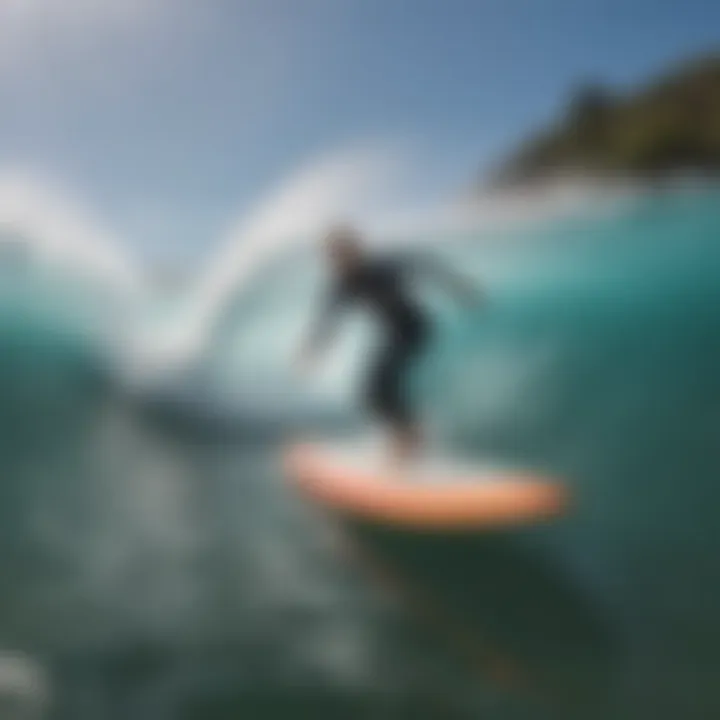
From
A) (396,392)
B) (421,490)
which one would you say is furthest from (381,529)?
(396,392)

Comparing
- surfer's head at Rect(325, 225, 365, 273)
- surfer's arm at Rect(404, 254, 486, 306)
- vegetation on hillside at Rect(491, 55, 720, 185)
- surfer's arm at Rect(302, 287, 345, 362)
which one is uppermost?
vegetation on hillside at Rect(491, 55, 720, 185)

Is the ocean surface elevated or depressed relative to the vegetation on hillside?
depressed

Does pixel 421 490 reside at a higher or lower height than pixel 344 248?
lower

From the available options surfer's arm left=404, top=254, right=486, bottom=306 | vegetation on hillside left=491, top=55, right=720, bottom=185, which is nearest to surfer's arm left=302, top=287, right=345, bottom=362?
surfer's arm left=404, top=254, right=486, bottom=306

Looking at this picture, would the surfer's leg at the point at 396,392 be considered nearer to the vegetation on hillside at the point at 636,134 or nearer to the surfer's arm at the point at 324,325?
the surfer's arm at the point at 324,325

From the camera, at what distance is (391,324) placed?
140 cm

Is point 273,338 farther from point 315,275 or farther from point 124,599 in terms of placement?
point 124,599

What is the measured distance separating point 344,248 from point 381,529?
0.37 metres

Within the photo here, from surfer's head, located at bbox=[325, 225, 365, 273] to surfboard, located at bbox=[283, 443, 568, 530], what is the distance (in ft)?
0.78

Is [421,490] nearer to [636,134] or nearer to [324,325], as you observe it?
[324,325]

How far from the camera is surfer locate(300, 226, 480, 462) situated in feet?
4.58

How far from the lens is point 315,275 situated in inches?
55.8

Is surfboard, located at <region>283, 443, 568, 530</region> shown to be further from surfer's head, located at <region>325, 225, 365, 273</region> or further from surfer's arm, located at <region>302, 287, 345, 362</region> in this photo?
surfer's head, located at <region>325, 225, 365, 273</region>

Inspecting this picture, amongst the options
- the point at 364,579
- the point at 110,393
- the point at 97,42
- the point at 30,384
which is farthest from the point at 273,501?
the point at 97,42
